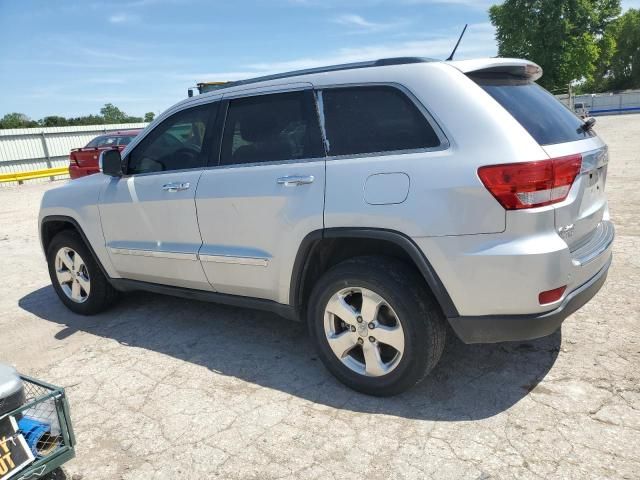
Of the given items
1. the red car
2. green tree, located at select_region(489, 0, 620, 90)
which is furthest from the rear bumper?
green tree, located at select_region(489, 0, 620, 90)

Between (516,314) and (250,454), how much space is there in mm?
1523

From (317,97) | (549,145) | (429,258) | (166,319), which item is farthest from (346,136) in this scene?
(166,319)

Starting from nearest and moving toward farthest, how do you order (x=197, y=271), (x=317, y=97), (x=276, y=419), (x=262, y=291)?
(x=276, y=419)
(x=317, y=97)
(x=262, y=291)
(x=197, y=271)

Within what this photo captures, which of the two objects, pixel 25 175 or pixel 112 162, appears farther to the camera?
pixel 25 175

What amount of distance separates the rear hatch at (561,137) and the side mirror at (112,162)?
2.74 meters

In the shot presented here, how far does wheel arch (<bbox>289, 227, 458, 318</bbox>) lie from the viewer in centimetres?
265

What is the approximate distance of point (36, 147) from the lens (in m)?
24.2

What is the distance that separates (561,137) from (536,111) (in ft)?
0.67

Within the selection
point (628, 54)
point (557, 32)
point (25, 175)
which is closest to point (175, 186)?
point (25, 175)

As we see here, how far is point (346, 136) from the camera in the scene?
2.97 m

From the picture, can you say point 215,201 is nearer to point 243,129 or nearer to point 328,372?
point 243,129

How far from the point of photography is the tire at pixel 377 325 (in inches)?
108

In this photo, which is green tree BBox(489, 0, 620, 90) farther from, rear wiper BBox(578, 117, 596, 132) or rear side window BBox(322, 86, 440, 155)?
rear side window BBox(322, 86, 440, 155)

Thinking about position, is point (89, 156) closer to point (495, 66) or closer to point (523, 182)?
point (495, 66)
